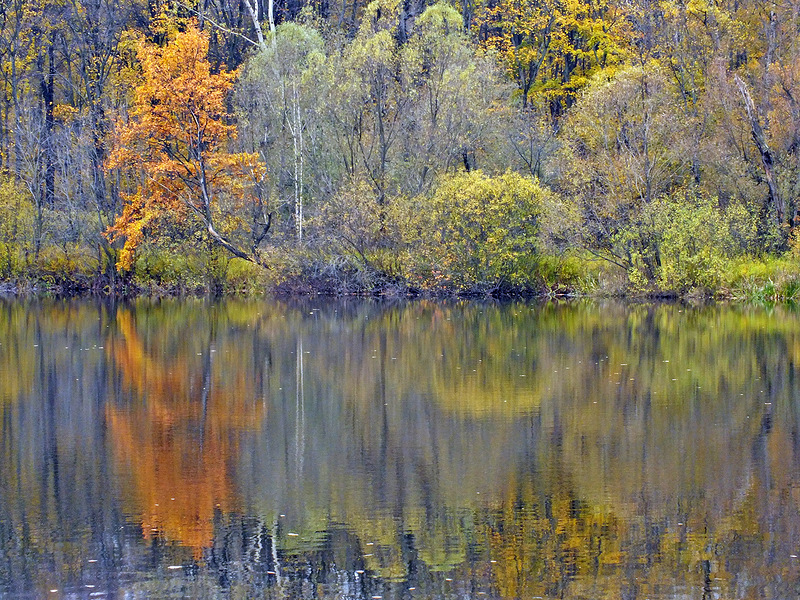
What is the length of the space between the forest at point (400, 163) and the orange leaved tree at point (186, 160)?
0.29ft

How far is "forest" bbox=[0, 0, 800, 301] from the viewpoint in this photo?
33938mm

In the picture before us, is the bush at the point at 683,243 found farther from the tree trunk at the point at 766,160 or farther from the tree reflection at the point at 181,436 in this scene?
the tree reflection at the point at 181,436

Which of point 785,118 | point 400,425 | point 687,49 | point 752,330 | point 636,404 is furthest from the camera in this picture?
point 687,49

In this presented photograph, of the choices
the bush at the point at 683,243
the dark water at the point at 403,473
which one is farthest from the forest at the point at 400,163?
the dark water at the point at 403,473

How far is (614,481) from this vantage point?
9148 millimetres

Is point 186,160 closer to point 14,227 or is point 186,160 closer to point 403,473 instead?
point 14,227

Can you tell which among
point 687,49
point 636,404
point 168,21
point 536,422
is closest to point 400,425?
point 536,422

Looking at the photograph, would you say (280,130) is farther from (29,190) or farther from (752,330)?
(752,330)

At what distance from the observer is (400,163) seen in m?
37.7

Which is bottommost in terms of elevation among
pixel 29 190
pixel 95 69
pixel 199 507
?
pixel 199 507

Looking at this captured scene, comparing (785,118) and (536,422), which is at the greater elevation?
(785,118)

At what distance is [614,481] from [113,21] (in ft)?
123

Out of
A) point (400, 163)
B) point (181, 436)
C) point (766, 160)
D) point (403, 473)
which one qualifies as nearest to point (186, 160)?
point (400, 163)

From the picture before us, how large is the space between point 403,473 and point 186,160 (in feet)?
A: 103
